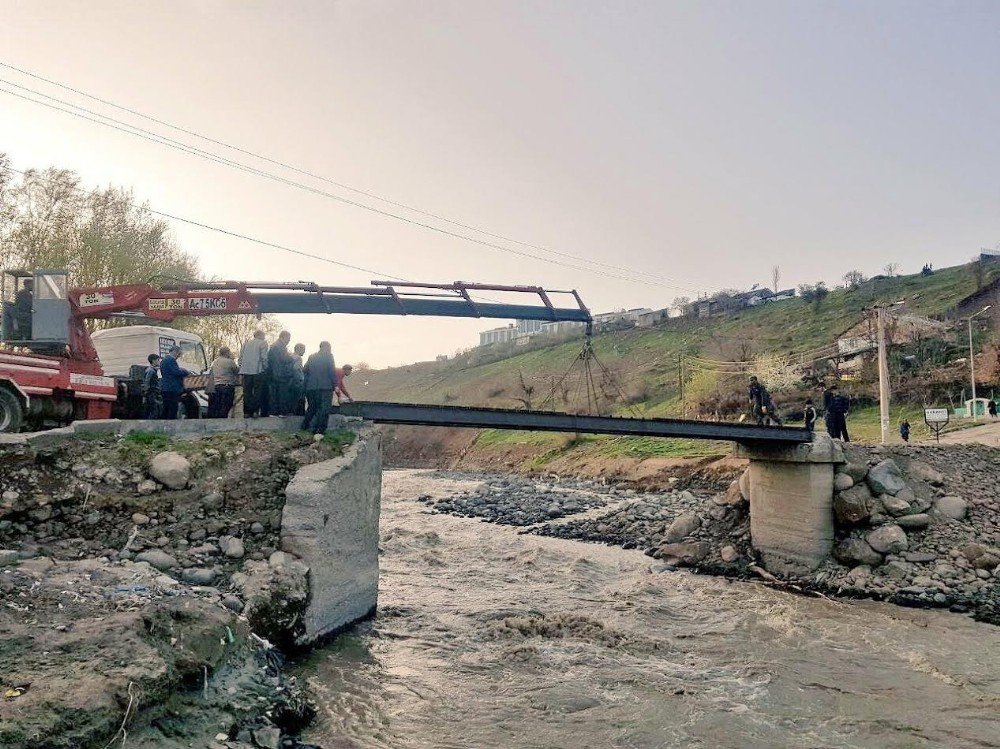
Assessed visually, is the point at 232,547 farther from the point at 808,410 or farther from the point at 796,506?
the point at 808,410

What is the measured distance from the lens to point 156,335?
51.4ft

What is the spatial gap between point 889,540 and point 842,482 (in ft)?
6.23

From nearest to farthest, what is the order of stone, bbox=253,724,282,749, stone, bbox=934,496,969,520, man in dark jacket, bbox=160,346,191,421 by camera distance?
1. stone, bbox=253,724,282,749
2. man in dark jacket, bbox=160,346,191,421
3. stone, bbox=934,496,969,520

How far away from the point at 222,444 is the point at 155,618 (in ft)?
14.6

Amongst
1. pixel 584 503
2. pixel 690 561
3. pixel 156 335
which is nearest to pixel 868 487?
pixel 690 561

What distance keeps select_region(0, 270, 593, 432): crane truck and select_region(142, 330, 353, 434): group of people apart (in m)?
1.30

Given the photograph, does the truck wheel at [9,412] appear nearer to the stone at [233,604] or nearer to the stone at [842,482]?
the stone at [233,604]

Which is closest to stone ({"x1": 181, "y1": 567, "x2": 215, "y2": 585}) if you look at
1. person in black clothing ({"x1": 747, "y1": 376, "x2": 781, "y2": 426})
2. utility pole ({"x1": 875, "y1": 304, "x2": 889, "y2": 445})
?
person in black clothing ({"x1": 747, "y1": 376, "x2": 781, "y2": 426})

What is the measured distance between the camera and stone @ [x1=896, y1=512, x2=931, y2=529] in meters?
16.3

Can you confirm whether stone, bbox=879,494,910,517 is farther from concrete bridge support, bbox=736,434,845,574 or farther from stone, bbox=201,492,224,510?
stone, bbox=201,492,224,510

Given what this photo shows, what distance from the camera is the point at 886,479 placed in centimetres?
1728

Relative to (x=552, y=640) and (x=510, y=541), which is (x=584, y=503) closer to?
(x=510, y=541)

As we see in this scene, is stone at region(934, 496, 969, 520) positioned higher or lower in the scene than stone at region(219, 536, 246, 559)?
lower

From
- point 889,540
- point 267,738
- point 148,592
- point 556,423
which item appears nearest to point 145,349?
point 556,423
